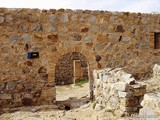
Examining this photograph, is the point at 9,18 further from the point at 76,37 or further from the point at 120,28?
the point at 120,28

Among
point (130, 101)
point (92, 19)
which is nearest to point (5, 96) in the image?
point (92, 19)

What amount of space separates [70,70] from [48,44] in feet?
21.6

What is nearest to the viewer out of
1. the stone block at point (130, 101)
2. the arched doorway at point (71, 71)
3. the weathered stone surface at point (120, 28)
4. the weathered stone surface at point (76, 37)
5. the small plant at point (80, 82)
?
the stone block at point (130, 101)

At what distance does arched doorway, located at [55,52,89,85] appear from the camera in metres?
14.1

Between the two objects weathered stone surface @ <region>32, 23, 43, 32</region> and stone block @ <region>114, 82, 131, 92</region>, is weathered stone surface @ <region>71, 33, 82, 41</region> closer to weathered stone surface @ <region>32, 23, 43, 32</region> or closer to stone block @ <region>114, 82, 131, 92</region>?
weathered stone surface @ <region>32, 23, 43, 32</region>

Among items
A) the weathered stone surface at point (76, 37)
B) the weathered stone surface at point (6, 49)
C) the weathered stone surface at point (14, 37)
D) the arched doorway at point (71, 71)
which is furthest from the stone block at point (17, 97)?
the arched doorway at point (71, 71)

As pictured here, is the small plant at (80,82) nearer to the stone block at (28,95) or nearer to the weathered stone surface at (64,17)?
the stone block at (28,95)

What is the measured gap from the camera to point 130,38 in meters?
9.00

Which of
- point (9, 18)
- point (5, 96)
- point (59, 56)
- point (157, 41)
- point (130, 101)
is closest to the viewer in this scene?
point (130, 101)

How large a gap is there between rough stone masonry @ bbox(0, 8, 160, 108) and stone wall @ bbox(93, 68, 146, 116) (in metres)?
1.37

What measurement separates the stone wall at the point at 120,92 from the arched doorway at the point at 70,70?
6698 mm

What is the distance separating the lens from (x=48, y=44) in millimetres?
8016

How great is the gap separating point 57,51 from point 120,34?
2044mm

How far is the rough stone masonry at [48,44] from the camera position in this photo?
773 cm
